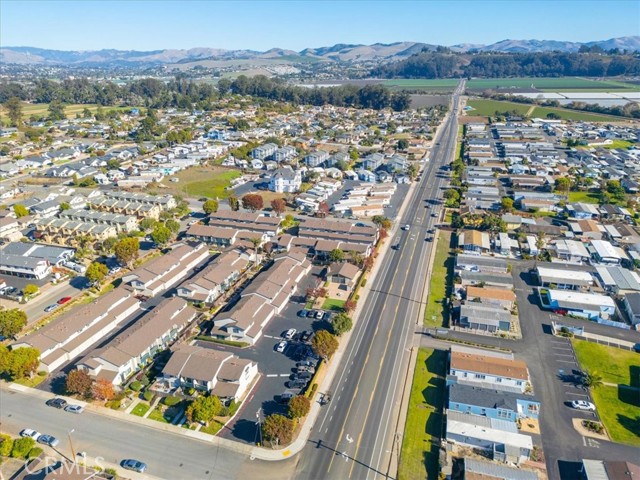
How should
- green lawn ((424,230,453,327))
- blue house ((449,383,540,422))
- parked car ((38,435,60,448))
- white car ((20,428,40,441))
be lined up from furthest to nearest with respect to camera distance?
green lawn ((424,230,453,327)) → blue house ((449,383,540,422)) → white car ((20,428,40,441)) → parked car ((38,435,60,448))

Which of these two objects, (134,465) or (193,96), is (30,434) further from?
(193,96)

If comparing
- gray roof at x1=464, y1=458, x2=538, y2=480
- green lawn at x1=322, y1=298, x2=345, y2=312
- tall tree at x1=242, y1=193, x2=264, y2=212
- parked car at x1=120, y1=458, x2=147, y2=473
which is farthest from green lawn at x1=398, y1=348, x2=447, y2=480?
tall tree at x1=242, y1=193, x2=264, y2=212

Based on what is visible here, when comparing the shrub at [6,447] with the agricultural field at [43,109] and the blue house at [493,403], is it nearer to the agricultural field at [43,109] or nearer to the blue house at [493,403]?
the blue house at [493,403]

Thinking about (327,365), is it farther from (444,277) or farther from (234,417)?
(444,277)

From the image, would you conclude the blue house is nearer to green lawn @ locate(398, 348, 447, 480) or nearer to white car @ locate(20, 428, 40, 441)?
green lawn @ locate(398, 348, 447, 480)

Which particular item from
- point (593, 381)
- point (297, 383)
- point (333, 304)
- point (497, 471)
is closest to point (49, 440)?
point (297, 383)

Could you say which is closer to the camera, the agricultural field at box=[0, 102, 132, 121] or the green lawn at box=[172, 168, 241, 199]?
the green lawn at box=[172, 168, 241, 199]

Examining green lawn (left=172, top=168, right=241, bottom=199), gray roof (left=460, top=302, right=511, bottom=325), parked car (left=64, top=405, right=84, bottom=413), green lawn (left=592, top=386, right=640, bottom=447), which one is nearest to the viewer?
green lawn (left=592, top=386, right=640, bottom=447)

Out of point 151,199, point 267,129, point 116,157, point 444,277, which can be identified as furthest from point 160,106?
point 444,277
